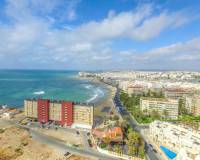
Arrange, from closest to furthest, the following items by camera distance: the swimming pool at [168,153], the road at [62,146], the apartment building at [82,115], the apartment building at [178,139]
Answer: the apartment building at [178,139], the swimming pool at [168,153], the road at [62,146], the apartment building at [82,115]

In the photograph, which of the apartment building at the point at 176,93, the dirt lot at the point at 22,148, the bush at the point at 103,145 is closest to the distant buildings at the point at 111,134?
the bush at the point at 103,145

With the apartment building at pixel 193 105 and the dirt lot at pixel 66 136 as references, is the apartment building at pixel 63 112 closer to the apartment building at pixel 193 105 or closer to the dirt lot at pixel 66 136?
the dirt lot at pixel 66 136

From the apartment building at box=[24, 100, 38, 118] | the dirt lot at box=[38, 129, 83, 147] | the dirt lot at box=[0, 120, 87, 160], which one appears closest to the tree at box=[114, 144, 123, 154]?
the dirt lot at box=[0, 120, 87, 160]

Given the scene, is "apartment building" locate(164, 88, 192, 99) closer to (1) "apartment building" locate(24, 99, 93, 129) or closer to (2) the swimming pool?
(1) "apartment building" locate(24, 99, 93, 129)

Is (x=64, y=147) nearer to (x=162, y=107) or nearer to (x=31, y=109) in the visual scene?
(x=31, y=109)

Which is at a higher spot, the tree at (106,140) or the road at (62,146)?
the tree at (106,140)

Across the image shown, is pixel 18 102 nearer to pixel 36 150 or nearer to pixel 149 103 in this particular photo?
pixel 36 150
